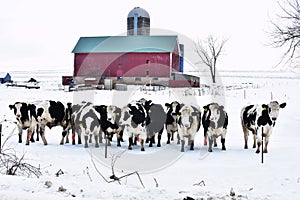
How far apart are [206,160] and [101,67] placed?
123ft

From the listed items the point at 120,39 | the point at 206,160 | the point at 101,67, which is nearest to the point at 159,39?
the point at 120,39

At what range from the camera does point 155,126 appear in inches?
511

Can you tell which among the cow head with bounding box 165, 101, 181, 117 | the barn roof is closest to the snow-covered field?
the cow head with bounding box 165, 101, 181, 117

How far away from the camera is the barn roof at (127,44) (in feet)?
149

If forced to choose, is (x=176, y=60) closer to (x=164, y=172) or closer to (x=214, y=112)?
(x=214, y=112)

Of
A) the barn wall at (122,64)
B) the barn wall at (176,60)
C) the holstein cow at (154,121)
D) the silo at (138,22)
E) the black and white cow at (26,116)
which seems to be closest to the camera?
the holstein cow at (154,121)

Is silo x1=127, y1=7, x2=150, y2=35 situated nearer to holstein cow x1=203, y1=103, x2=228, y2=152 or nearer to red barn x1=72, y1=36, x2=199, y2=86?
red barn x1=72, y1=36, x2=199, y2=86

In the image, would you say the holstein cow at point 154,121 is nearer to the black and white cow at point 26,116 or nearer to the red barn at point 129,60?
the black and white cow at point 26,116

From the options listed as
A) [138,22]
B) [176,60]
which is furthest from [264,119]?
[138,22]

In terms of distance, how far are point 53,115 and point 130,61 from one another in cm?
3342

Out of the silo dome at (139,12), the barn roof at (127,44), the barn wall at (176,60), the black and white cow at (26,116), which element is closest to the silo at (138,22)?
the silo dome at (139,12)

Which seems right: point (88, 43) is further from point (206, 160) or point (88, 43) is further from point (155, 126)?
point (206, 160)

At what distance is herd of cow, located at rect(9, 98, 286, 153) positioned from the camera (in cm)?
1189

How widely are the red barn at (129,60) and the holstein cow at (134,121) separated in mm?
31259
